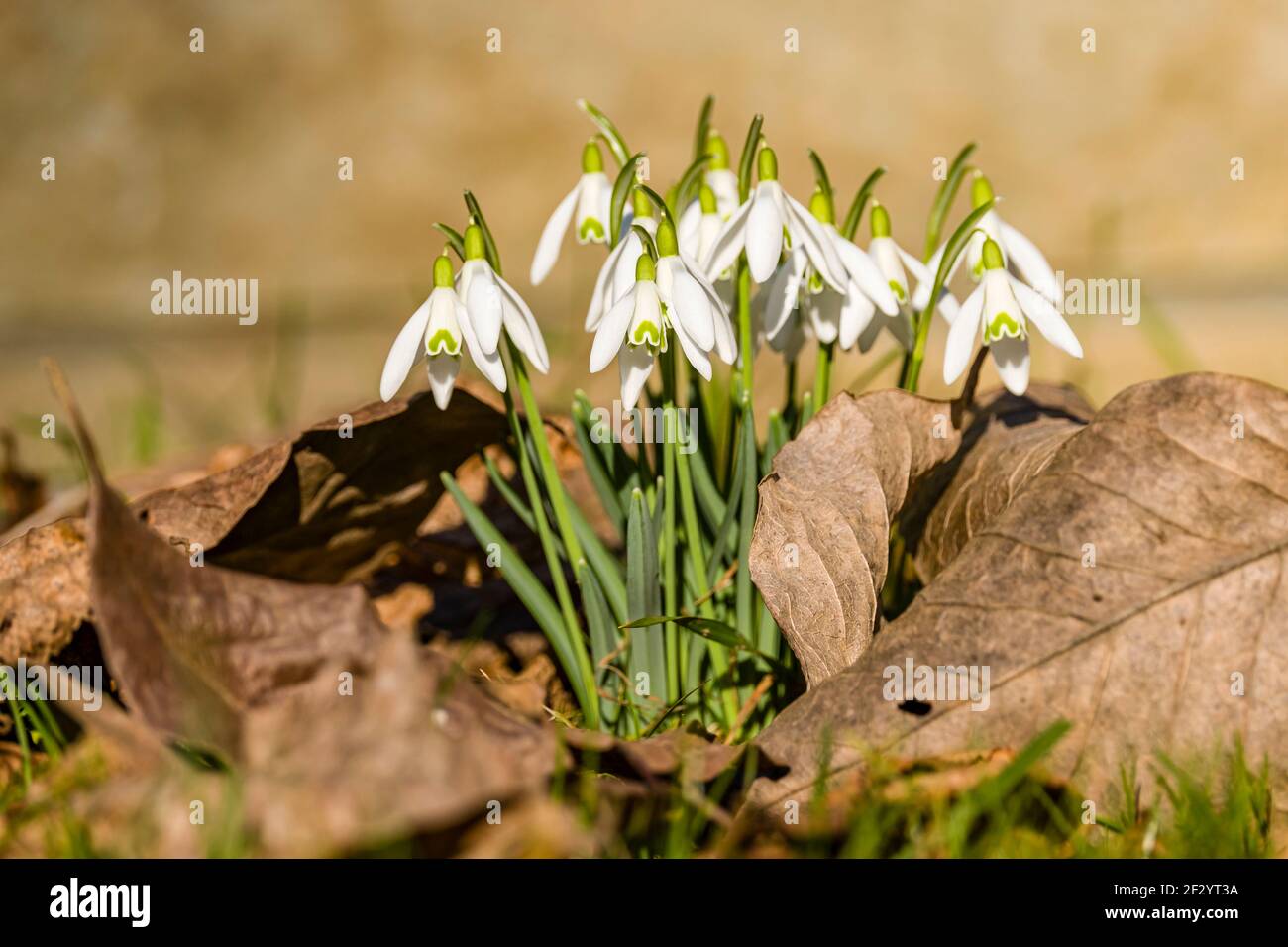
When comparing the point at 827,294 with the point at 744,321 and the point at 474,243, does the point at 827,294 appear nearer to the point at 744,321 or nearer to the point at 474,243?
the point at 744,321

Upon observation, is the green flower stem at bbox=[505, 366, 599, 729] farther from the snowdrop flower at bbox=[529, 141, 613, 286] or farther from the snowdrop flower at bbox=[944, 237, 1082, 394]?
the snowdrop flower at bbox=[944, 237, 1082, 394]

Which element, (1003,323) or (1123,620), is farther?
(1003,323)

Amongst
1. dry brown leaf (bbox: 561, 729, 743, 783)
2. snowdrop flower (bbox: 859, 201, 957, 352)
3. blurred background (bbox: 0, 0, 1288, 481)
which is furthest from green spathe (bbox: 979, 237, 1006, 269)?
blurred background (bbox: 0, 0, 1288, 481)

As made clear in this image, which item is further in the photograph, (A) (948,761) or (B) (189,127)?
(B) (189,127)

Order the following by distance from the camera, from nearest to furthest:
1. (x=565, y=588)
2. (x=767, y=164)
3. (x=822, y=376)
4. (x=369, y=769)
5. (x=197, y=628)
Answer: (x=369, y=769) < (x=197, y=628) < (x=767, y=164) < (x=565, y=588) < (x=822, y=376)

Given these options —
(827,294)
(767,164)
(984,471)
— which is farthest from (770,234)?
(984,471)
